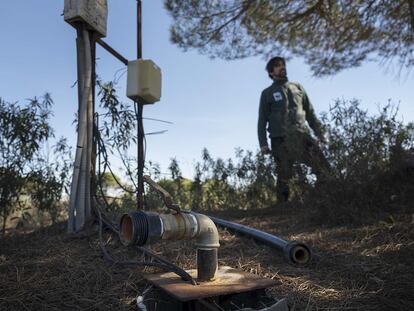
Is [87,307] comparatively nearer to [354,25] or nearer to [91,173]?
[91,173]

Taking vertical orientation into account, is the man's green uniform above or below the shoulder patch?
below

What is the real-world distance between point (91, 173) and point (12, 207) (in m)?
1.19

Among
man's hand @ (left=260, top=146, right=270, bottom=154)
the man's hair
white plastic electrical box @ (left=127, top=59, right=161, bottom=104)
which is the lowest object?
man's hand @ (left=260, top=146, right=270, bottom=154)

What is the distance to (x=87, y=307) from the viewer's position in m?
1.45

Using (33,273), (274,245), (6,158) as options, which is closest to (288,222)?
(274,245)

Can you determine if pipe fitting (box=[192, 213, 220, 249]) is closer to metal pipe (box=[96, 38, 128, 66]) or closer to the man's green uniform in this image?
metal pipe (box=[96, 38, 128, 66])

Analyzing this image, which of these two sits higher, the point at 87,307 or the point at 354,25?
the point at 354,25

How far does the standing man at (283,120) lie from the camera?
3.79 m

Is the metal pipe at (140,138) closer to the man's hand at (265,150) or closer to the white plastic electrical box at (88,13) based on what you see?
the white plastic electrical box at (88,13)

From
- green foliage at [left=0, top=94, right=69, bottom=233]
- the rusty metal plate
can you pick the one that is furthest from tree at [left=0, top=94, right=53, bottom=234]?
the rusty metal plate

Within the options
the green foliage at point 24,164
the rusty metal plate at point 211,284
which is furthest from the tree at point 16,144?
the rusty metal plate at point 211,284

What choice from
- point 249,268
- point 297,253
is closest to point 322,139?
point 297,253

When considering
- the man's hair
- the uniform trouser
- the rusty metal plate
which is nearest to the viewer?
the rusty metal plate

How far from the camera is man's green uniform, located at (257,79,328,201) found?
3.72m
